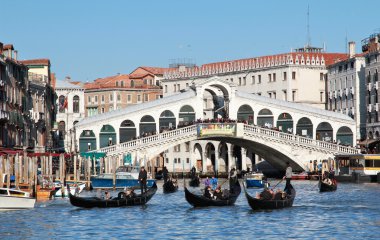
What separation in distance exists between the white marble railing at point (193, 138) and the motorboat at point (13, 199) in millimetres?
30674

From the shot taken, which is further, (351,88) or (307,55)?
(307,55)

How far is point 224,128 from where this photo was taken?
74.7m

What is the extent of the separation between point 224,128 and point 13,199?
113 feet

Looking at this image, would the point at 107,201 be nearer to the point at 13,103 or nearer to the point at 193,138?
the point at 13,103

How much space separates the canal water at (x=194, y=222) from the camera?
34.2 m

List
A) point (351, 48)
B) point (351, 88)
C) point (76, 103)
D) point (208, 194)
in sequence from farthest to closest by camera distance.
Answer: point (76, 103)
point (351, 48)
point (351, 88)
point (208, 194)

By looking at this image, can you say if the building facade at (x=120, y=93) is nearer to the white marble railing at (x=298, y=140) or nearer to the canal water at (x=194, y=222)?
the white marble railing at (x=298, y=140)

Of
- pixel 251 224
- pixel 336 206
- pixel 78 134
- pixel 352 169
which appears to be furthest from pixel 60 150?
pixel 251 224

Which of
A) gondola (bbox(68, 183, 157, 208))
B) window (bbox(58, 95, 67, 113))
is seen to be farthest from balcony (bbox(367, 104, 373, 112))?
gondola (bbox(68, 183, 157, 208))

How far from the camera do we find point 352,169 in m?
69.3

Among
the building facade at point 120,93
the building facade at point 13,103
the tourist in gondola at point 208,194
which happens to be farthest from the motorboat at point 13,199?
the building facade at point 120,93

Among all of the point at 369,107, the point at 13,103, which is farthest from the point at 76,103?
the point at 13,103

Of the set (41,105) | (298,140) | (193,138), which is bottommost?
(298,140)

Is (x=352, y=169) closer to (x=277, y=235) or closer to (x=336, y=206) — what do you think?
(x=336, y=206)
